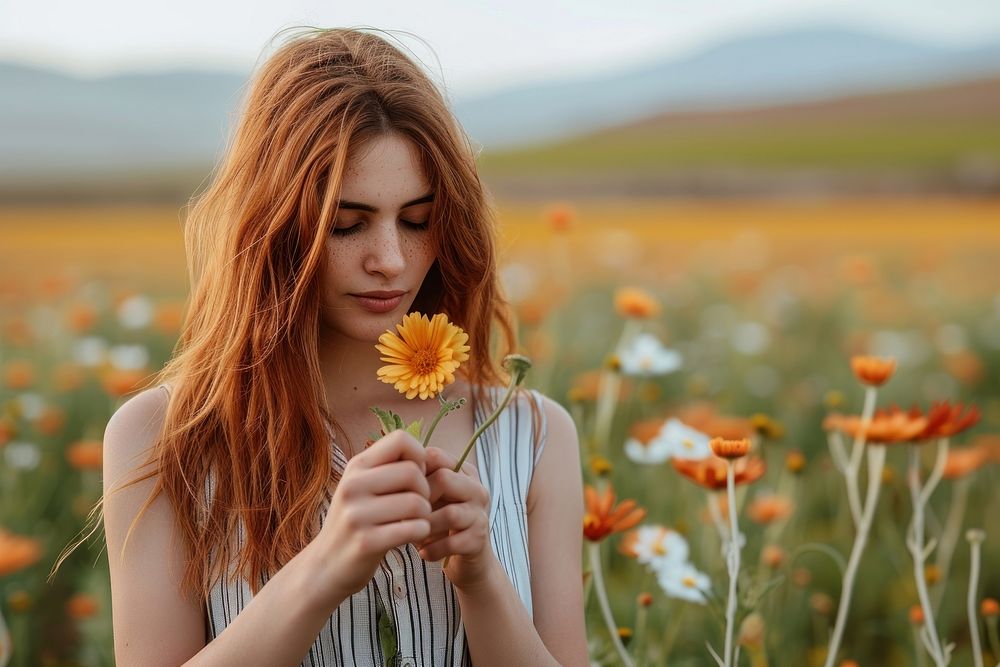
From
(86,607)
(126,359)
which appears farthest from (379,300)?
(126,359)

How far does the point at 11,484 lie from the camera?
2.28m

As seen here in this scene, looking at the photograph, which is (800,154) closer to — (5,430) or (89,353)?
(89,353)

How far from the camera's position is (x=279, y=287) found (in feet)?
3.84

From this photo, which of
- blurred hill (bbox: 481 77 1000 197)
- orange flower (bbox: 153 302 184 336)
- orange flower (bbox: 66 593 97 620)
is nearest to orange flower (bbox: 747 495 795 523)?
orange flower (bbox: 66 593 97 620)

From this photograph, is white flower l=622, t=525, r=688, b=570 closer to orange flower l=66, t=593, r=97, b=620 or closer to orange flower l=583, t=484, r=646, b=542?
orange flower l=583, t=484, r=646, b=542

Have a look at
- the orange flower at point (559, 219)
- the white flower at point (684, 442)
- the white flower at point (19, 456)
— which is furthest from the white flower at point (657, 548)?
the white flower at point (19, 456)

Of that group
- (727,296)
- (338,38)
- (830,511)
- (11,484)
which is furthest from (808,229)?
(338,38)

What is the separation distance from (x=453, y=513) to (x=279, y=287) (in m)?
0.40

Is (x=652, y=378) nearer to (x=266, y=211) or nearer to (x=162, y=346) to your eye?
(x=162, y=346)

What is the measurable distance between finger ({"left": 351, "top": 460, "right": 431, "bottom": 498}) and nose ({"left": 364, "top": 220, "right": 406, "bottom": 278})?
0.28 metres

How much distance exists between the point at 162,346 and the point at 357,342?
254cm

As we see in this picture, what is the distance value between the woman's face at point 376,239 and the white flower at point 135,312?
7.22 ft

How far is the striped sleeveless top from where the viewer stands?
3.76 feet

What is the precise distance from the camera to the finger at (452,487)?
2.91 feet
